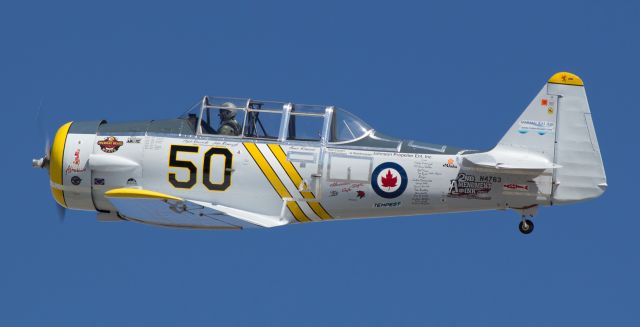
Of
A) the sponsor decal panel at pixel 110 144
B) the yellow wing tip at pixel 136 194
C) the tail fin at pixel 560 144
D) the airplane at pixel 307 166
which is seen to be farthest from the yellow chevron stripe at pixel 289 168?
the tail fin at pixel 560 144

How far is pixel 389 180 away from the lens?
3453 cm

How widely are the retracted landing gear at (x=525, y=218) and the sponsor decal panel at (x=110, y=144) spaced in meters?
6.61

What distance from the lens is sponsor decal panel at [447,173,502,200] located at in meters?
34.3

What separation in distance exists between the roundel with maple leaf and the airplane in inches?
0.6

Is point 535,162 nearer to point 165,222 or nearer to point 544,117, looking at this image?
point 544,117

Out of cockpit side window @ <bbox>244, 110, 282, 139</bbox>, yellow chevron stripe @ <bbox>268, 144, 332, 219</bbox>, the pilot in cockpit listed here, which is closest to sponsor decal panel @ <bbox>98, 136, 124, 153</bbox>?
the pilot in cockpit

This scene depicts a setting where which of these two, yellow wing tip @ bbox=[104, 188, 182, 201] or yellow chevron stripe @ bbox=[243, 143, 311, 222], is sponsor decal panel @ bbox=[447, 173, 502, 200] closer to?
yellow chevron stripe @ bbox=[243, 143, 311, 222]

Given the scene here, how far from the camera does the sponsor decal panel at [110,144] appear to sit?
35125 millimetres

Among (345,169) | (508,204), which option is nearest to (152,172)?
(345,169)

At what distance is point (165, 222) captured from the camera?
114 ft

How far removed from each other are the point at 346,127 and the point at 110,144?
12.8 ft

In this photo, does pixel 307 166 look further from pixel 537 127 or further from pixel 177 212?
pixel 537 127

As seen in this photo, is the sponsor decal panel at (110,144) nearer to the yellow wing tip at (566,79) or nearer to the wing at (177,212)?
the wing at (177,212)

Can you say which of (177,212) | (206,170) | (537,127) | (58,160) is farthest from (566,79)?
(58,160)
